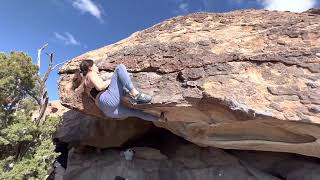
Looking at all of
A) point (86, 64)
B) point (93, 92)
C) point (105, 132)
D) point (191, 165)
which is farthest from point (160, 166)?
point (86, 64)

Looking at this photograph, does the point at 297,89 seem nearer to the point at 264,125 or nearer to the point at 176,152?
the point at 264,125

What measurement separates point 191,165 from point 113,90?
147 inches

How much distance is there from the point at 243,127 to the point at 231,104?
1529 mm

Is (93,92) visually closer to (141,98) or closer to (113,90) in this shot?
(113,90)

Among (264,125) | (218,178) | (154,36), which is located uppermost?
(154,36)

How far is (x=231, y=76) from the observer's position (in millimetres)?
7648

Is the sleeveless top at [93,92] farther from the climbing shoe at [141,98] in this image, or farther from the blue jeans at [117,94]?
the climbing shoe at [141,98]

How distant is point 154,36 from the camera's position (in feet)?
31.6

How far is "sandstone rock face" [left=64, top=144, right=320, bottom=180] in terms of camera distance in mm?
9680

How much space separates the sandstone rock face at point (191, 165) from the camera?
968 centimetres

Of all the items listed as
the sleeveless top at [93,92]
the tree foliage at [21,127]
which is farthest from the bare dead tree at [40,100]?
the sleeveless top at [93,92]

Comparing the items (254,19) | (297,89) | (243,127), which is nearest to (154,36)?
(254,19)

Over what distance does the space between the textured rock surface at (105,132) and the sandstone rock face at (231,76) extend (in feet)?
5.34

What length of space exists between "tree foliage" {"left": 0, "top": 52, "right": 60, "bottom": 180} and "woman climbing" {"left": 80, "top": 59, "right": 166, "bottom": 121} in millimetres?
3384
